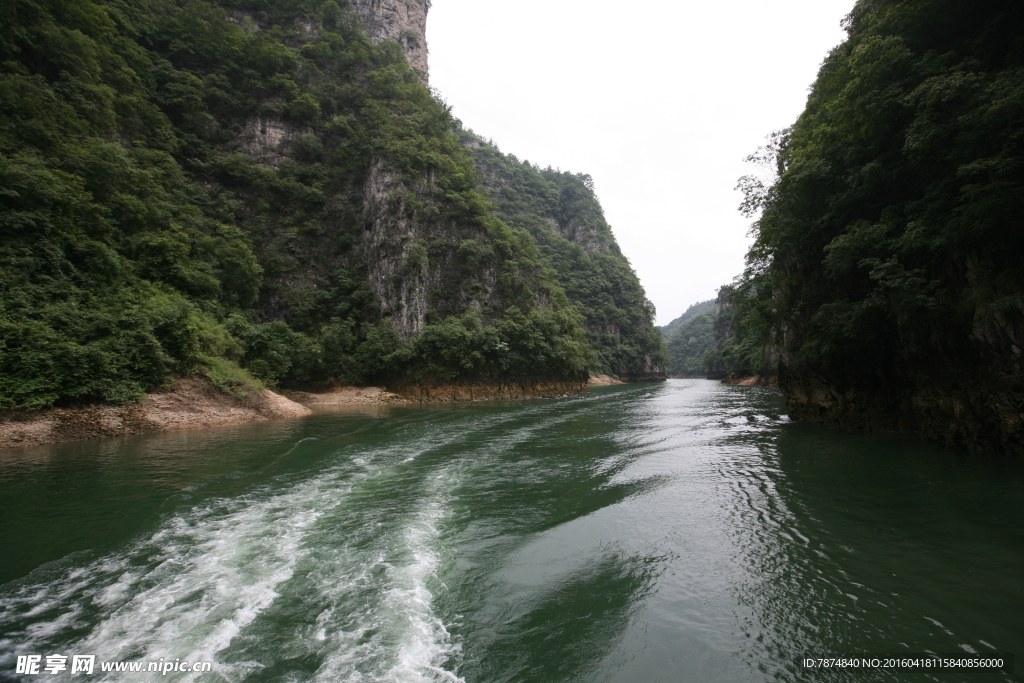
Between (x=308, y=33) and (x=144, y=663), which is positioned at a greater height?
(x=308, y=33)

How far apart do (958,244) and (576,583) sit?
40.8 ft

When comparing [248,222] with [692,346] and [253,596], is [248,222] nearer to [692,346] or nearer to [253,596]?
[253,596]

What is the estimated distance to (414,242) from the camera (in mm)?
38812

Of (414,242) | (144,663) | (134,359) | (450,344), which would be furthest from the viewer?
(414,242)

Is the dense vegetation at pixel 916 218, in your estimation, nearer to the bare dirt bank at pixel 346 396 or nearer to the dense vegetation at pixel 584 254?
the bare dirt bank at pixel 346 396

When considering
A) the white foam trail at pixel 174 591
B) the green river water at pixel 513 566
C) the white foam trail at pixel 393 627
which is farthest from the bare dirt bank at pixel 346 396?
the white foam trail at pixel 393 627

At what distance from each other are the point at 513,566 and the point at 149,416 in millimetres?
17457

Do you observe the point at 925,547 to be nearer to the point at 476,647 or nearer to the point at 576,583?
the point at 576,583

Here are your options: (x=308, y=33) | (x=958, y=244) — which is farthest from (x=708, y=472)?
(x=308, y=33)

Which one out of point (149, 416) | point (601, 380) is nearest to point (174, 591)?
point (149, 416)

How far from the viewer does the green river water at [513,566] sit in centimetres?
385

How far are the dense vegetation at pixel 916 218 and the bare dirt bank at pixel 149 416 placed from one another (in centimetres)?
2423

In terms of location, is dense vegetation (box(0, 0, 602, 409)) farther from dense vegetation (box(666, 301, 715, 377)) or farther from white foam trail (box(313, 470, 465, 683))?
dense vegetation (box(666, 301, 715, 377))

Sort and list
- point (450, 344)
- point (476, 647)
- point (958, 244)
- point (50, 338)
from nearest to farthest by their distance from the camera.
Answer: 1. point (476, 647)
2. point (958, 244)
3. point (50, 338)
4. point (450, 344)
